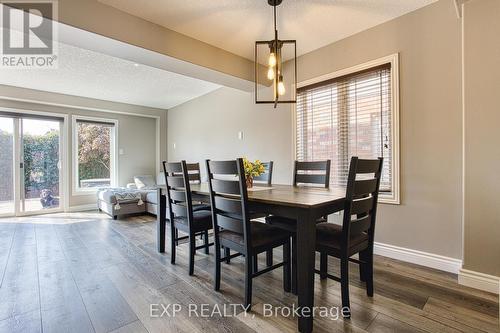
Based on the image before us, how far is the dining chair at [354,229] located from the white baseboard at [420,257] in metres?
0.95

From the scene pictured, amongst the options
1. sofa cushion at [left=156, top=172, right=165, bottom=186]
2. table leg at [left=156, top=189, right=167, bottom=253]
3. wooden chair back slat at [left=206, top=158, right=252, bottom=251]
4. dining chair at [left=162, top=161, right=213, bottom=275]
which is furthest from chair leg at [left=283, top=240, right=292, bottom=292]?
sofa cushion at [left=156, top=172, right=165, bottom=186]

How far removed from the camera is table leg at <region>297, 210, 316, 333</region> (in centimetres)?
143

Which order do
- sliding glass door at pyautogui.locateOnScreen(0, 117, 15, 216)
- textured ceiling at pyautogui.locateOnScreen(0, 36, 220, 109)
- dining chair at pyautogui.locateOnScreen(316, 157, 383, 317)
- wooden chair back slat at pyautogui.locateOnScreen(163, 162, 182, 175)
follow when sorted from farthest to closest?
sliding glass door at pyautogui.locateOnScreen(0, 117, 15, 216)
textured ceiling at pyautogui.locateOnScreen(0, 36, 220, 109)
wooden chair back slat at pyautogui.locateOnScreen(163, 162, 182, 175)
dining chair at pyautogui.locateOnScreen(316, 157, 383, 317)

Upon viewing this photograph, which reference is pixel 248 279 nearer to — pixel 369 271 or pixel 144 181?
pixel 369 271

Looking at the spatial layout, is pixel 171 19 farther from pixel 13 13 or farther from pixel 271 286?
pixel 271 286

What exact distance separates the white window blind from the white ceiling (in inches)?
20.0

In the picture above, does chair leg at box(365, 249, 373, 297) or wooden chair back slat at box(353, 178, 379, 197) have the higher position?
wooden chair back slat at box(353, 178, 379, 197)

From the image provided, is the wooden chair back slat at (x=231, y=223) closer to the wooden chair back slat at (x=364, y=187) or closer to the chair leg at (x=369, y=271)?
the wooden chair back slat at (x=364, y=187)

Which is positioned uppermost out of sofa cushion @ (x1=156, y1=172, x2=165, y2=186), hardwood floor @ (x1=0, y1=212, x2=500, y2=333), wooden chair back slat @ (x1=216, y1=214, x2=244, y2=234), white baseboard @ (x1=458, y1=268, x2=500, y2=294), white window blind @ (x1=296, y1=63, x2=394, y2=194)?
white window blind @ (x1=296, y1=63, x2=394, y2=194)

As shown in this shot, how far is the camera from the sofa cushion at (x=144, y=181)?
5781 millimetres

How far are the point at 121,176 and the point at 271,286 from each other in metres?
5.21

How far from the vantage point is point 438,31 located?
2291 millimetres

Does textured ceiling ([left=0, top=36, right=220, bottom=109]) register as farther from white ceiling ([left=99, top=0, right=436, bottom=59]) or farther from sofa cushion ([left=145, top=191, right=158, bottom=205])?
sofa cushion ([left=145, top=191, right=158, bottom=205])

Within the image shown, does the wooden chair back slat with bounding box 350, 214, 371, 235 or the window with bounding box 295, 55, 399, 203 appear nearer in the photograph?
the wooden chair back slat with bounding box 350, 214, 371, 235
